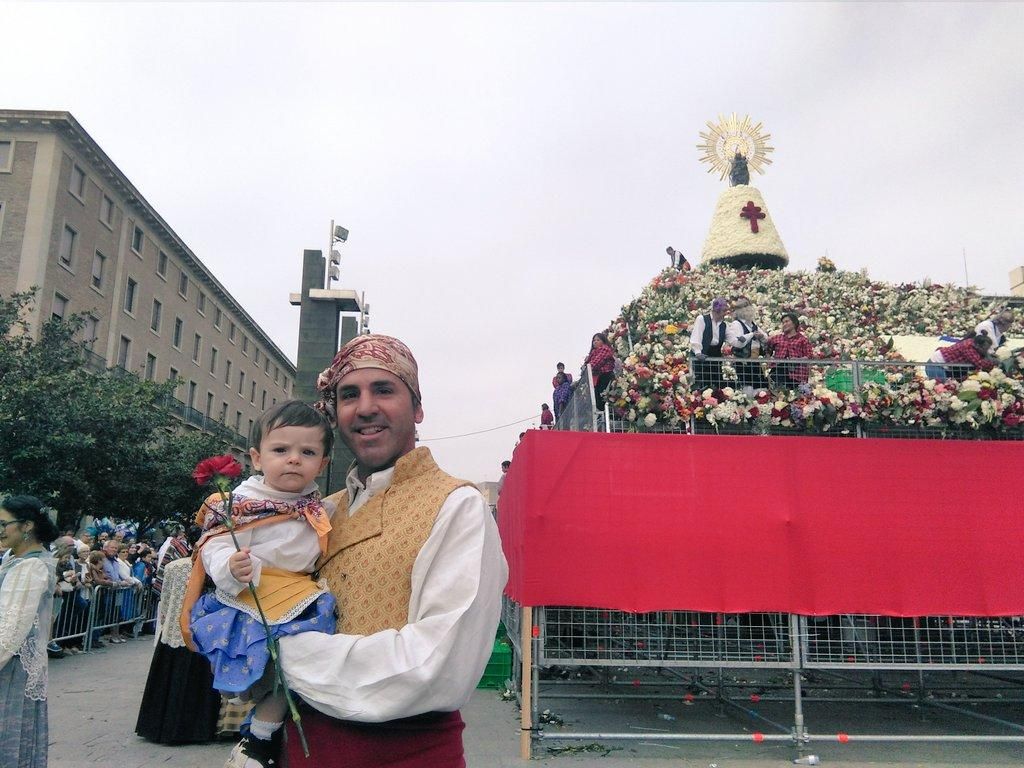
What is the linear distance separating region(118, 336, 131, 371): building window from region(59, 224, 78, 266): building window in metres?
5.23

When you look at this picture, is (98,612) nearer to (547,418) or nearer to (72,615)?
(72,615)

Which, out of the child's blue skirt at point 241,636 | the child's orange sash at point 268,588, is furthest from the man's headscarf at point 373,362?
the child's blue skirt at point 241,636

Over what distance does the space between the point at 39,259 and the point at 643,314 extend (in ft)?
72.7

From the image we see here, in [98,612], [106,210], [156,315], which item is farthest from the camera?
[156,315]

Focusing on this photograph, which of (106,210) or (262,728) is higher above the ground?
(106,210)

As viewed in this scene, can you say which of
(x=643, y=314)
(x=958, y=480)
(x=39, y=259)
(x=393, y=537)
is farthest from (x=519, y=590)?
(x=39, y=259)

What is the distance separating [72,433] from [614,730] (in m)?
11.0

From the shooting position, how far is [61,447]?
13539 mm

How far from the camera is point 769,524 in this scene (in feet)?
21.5

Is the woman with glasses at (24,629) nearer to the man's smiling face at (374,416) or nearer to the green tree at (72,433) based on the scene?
the man's smiling face at (374,416)

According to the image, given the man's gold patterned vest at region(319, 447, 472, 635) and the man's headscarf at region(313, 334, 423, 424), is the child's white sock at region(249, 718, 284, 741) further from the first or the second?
the man's headscarf at region(313, 334, 423, 424)

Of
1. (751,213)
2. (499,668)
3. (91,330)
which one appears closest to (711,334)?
(499,668)

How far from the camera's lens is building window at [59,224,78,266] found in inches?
1118

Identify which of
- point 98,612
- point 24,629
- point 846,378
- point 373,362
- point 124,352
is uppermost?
point 124,352
